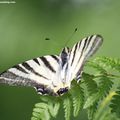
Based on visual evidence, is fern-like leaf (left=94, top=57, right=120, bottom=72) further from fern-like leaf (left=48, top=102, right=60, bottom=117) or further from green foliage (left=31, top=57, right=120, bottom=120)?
fern-like leaf (left=48, top=102, right=60, bottom=117)

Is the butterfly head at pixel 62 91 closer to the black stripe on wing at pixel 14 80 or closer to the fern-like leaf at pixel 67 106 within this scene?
the fern-like leaf at pixel 67 106

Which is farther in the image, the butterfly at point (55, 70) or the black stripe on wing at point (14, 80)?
the black stripe on wing at point (14, 80)

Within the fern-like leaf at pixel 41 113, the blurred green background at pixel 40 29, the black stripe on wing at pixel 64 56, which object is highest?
the blurred green background at pixel 40 29

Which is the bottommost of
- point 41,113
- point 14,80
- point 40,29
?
point 41,113

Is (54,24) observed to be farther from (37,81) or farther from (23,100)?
(37,81)

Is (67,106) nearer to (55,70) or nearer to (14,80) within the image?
(55,70)

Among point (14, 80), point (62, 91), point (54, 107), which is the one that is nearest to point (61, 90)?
point (62, 91)

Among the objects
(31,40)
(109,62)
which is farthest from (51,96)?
(31,40)

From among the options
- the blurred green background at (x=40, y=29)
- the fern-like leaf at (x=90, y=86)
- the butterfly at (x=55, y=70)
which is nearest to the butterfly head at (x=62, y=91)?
the butterfly at (x=55, y=70)
